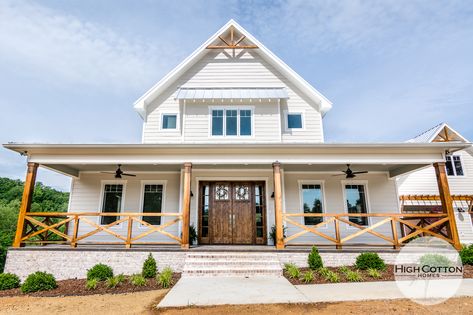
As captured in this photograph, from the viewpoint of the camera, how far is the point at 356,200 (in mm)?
10586

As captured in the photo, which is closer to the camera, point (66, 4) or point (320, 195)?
point (66, 4)

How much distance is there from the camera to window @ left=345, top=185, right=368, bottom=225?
411 inches

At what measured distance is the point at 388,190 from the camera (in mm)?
10594

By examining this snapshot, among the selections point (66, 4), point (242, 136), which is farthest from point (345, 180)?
point (66, 4)

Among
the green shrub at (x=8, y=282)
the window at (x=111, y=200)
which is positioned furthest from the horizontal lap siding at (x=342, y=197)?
the green shrub at (x=8, y=282)

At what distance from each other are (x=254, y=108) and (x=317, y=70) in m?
7.49

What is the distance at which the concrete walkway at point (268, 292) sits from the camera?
475 cm

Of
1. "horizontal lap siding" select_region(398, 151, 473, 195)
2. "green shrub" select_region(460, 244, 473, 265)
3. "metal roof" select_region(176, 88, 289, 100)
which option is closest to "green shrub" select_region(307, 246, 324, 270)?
"green shrub" select_region(460, 244, 473, 265)

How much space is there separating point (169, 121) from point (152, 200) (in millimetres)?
3421

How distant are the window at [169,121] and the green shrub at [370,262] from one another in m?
8.35

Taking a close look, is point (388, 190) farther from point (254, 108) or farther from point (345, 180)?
point (254, 108)

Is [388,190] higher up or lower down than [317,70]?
lower down

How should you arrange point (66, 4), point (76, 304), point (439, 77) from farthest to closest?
1. point (439, 77)
2. point (66, 4)
3. point (76, 304)

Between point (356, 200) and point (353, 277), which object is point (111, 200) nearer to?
point (353, 277)
